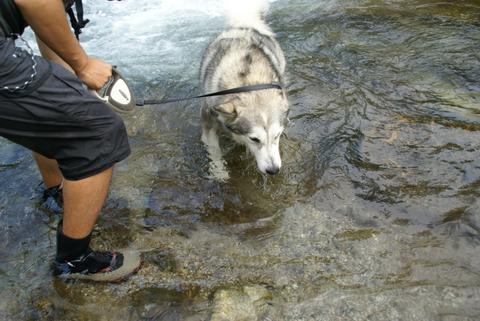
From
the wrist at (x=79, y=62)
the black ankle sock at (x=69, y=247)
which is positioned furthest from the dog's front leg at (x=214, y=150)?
the wrist at (x=79, y=62)

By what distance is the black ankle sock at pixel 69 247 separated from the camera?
8.55 feet

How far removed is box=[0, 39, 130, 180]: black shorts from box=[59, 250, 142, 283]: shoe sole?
32.0 inches

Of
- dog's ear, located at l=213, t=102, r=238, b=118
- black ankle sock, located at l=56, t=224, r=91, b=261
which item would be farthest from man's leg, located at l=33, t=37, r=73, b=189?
dog's ear, located at l=213, t=102, r=238, b=118

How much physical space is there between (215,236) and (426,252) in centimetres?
150

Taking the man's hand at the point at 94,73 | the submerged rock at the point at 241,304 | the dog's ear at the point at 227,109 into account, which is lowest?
the submerged rock at the point at 241,304

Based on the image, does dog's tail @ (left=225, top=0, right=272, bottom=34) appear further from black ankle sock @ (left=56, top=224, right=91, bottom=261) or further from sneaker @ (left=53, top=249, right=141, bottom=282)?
black ankle sock @ (left=56, top=224, right=91, bottom=261)

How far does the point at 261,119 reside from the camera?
11.4ft

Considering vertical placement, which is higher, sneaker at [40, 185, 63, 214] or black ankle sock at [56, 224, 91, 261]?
black ankle sock at [56, 224, 91, 261]

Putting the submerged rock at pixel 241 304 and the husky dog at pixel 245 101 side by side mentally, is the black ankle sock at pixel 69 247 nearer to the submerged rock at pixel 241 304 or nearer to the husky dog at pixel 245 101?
the submerged rock at pixel 241 304

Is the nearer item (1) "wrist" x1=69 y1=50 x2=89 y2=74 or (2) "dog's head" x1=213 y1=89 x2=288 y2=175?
(1) "wrist" x1=69 y1=50 x2=89 y2=74

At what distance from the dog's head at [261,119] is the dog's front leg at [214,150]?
50cm

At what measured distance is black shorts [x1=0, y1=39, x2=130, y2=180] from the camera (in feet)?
6.84

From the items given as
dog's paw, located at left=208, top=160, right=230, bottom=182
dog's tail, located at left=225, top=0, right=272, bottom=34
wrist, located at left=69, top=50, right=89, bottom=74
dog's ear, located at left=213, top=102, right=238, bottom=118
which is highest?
wrist, located at left=69, top=50, right=89, bottom=74

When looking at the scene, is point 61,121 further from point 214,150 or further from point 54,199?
point 214,150
